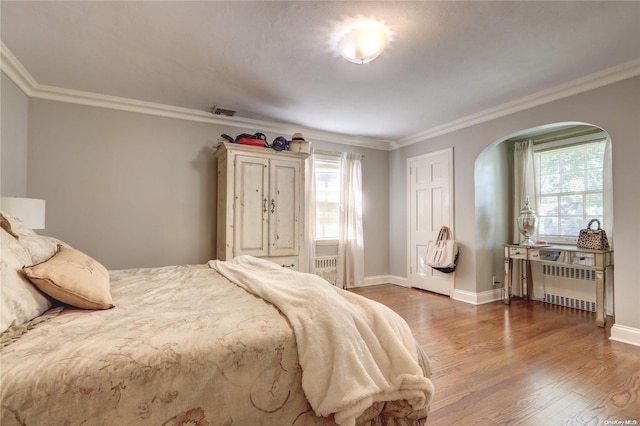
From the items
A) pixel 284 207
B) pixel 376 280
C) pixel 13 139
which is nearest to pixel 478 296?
pixel 376 280

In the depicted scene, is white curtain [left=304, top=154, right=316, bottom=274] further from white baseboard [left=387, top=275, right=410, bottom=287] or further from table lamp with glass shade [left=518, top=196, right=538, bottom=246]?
table lamp with glass shade [left=518, top=196, right=538, bottom=246]

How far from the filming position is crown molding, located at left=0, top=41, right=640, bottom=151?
2.74 m

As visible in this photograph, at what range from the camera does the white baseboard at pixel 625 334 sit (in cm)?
265

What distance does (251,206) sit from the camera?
11.7 ft

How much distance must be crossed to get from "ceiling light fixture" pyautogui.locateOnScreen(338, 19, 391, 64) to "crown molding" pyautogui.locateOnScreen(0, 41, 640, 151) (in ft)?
6.97

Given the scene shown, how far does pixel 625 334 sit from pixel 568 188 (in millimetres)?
1999

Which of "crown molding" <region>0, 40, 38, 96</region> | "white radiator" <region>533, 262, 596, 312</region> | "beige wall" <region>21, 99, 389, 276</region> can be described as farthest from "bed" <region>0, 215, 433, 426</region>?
"white radiator" <region>533, 262, 596, 312</region>

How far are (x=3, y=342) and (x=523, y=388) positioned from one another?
263 centimetres

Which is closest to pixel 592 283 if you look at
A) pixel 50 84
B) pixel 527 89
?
pixel 527 89

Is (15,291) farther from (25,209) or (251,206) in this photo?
(251,206)

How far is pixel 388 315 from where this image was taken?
1.30 metres

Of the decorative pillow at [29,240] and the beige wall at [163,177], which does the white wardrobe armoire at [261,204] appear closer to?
the beige wall at [163,177]

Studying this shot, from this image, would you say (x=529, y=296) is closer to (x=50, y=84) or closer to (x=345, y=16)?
(x=345, y=16)

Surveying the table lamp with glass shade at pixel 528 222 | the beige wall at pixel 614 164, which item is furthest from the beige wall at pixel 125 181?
the table lamp with glass shade at pixel 528 222
